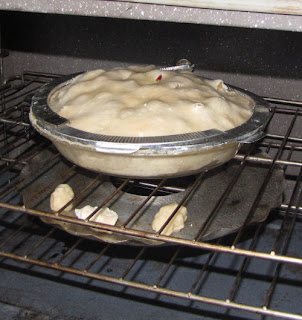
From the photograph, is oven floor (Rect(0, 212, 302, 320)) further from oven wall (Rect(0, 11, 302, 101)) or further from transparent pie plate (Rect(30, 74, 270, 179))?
oven wall (Rect(0, 11, 302, 101))

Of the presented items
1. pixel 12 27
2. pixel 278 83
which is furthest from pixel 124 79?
pixel 12 27

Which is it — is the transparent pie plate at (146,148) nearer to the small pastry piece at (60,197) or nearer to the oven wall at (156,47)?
the small pastry piece at (60,197)

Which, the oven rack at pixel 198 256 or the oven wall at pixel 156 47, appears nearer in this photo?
the oven rack at pixel 198 256

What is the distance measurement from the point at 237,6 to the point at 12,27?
3.39 feet

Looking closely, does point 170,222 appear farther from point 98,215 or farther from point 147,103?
point 147,103

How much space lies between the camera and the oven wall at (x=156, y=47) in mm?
1367

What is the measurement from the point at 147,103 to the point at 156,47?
519 millimetres

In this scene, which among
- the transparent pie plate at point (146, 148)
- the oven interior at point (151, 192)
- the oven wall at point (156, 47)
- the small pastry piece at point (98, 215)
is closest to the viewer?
the transparent pie plate at point (146, 148)

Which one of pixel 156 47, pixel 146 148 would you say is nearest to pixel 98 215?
pixel 146 148

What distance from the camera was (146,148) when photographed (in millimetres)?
860

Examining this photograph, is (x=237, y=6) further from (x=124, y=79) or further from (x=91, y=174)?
(x=91, y=174)

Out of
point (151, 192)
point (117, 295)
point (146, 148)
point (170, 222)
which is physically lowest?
point (117, 295)

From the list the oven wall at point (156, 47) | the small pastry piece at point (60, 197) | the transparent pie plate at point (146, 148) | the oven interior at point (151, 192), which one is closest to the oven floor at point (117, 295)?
the oven interior at point (151, 192)

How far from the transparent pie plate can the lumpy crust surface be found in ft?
0.13
